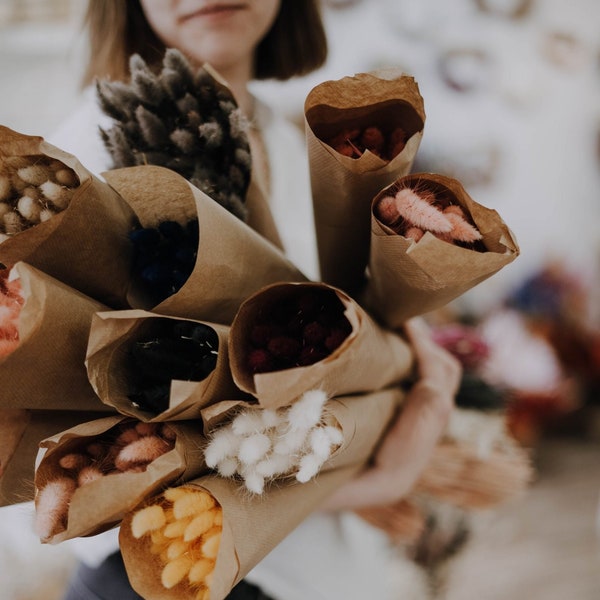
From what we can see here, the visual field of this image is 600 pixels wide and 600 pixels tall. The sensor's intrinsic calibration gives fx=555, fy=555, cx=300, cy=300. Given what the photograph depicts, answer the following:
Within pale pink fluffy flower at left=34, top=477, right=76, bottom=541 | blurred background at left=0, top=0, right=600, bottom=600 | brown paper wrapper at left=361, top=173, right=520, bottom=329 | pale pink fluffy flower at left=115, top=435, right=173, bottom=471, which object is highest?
brown paper wrapper at left=361, top=173, right=520, bottom=329

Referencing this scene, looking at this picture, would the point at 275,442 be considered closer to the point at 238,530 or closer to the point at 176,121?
the point at 238,530

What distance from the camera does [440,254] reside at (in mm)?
291

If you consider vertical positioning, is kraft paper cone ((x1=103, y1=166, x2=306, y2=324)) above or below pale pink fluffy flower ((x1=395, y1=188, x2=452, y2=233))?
below

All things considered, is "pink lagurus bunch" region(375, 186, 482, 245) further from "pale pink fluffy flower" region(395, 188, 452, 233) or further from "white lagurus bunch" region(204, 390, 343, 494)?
"white lagurus bunch" region(204, 390, 343, 494)

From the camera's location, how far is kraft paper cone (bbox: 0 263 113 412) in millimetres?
290

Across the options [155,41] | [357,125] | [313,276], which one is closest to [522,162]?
[313,276]

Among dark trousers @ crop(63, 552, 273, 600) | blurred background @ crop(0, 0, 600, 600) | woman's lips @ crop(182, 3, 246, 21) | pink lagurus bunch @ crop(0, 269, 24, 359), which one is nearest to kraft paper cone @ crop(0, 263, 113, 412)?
pink lagurus bunch @ crop(0, 269, 24, 359)

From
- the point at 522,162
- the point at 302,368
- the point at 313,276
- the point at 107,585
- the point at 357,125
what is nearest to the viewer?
the point at 302,368

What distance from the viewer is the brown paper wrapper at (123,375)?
29 centimetres

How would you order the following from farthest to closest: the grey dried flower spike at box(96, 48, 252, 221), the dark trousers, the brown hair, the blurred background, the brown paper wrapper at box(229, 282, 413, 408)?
the blurred background → the brown hair → the dark trousers → the grey dried flower spike at box(96, 48, 252, 221) → the brown paper wrapper at box(229, 282, 413, 408)

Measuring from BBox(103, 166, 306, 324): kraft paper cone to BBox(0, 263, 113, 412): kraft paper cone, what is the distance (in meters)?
0.05

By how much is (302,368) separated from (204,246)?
0.11 meters

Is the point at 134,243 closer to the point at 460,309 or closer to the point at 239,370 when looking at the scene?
the point at 239,370

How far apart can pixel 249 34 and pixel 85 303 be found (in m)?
0.43
